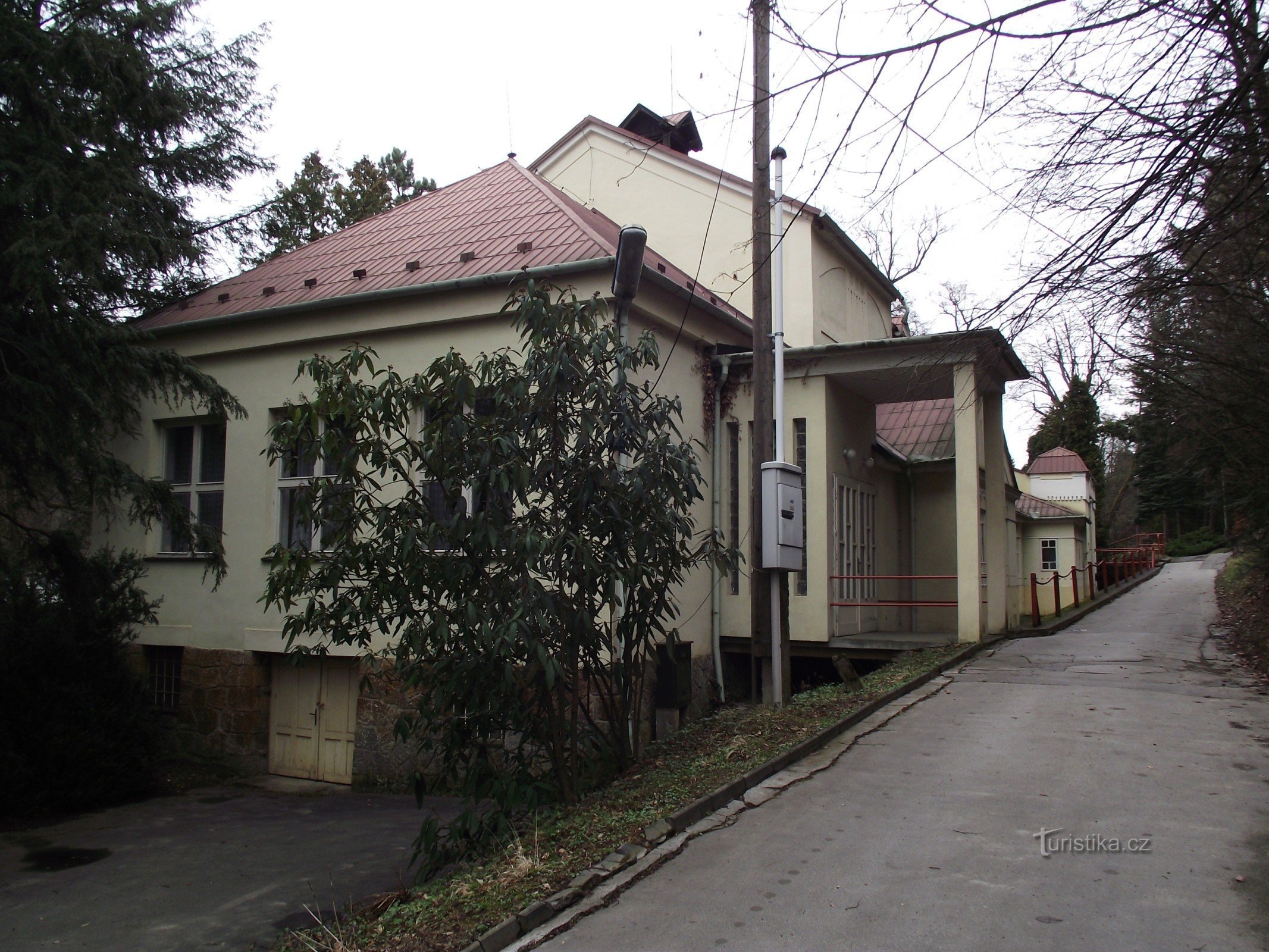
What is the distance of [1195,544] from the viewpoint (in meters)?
52.4

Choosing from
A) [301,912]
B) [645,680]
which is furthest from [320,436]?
[645,680]

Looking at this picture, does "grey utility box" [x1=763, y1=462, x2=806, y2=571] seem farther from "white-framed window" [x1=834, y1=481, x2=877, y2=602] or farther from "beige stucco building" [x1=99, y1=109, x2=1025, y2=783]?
"white-framed window" [x1=834, y1=481, x2=877, y2=602]

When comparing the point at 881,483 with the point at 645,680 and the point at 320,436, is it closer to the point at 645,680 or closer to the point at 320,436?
the point at 645,680

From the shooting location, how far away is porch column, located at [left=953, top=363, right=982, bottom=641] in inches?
471

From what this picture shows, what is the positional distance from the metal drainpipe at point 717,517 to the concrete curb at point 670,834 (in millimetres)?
3218

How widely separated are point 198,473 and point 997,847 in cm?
1187

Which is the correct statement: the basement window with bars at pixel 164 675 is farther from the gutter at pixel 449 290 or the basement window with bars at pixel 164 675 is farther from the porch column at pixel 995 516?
the porch column at pixel 995 516

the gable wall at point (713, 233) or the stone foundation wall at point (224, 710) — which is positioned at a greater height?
the gable wall at point (713, 233)

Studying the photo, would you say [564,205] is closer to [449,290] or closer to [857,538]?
[449,290]

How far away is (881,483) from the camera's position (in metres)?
16.0

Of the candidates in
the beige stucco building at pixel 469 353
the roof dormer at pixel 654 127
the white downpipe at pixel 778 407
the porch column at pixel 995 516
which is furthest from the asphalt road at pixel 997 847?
the roof dormer at pixel 654 127

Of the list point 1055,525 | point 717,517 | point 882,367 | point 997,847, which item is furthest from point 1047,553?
point 997,847

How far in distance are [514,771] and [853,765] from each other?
251 centimetres

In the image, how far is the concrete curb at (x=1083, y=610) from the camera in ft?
48.6
